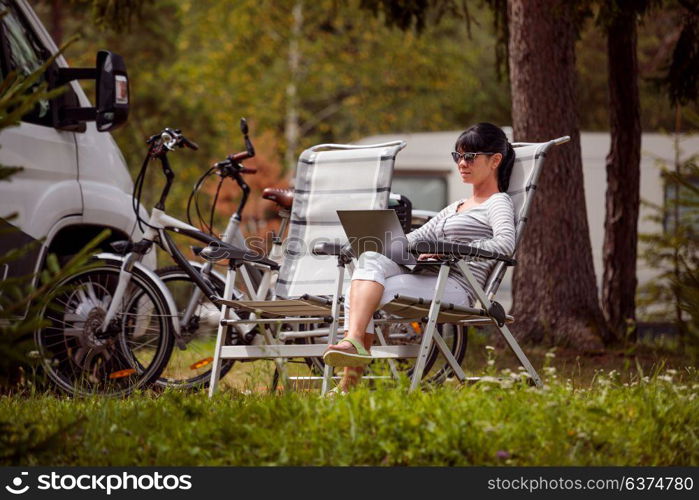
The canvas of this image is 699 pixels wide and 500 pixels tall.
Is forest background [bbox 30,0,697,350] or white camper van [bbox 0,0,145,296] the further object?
A: forest background [bbox 30,0,697,350]

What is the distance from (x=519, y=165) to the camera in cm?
559

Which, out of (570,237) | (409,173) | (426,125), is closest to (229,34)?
(426,125)

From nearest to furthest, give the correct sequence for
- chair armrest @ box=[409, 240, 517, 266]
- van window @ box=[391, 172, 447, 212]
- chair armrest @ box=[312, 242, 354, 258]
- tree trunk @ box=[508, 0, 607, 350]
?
1. chair armrest @ box=[409, 240, 517, 266]
2. chair armrest @ box=[312, 242, 354, 258]
3. tree trunk @ box=[508, 0, 607, 350]
4. van window @ box=[391, 172, 447, 212]

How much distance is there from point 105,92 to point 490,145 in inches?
77.7

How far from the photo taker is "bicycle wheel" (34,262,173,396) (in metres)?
5.70

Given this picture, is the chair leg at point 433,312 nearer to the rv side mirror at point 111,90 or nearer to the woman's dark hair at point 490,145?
the woman's dark hair at point 490,145

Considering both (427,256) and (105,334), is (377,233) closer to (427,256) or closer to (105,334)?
(427,256)

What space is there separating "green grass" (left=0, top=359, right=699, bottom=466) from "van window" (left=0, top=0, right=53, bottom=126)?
2064 millimetres

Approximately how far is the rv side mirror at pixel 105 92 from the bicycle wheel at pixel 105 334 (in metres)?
0.76

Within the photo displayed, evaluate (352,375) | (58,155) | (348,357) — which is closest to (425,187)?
(58,155)

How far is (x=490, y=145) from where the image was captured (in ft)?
18.0

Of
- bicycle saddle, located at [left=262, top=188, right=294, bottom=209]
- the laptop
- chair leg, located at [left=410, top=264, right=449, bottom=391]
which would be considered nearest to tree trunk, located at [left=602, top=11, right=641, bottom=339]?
bicycle saddle, located at [left=262, top=188, right=294, bottom=209]

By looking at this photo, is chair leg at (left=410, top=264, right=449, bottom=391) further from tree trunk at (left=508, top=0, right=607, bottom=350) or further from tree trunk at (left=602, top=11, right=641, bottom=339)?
tree trunk at (left=602, top=11, right=641, bottom=339)

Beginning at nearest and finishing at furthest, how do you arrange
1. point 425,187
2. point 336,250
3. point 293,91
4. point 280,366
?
point 280,366 → point 336,250 → point 425,187 → point 293,91
